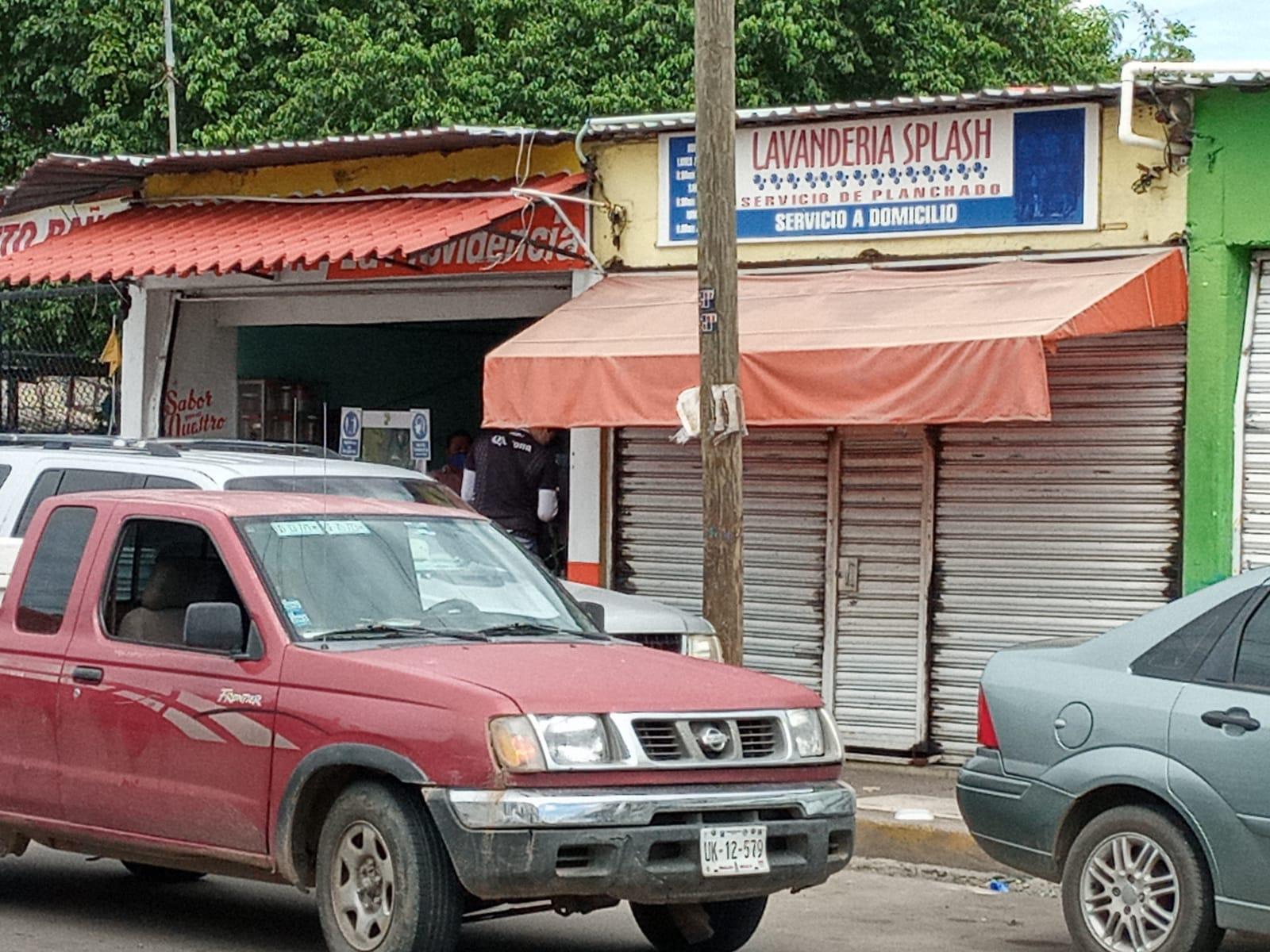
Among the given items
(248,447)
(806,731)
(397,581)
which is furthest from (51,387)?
(806,731)

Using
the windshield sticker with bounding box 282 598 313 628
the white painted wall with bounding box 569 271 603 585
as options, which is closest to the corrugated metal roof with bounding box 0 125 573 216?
the white painted wall with bounding box 569 271 603 585

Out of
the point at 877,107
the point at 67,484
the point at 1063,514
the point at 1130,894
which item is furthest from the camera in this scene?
the point at 877,107

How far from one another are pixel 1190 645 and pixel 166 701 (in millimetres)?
3552

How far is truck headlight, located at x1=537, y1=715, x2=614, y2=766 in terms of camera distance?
6.50 meters


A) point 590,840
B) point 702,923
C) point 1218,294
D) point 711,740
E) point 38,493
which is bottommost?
point 702,923

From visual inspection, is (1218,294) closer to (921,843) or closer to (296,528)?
(921,843)

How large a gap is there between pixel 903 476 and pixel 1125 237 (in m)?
2.02

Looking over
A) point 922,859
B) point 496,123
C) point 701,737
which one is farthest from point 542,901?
point 496,123

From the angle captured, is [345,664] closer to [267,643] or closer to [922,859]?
[267,643]

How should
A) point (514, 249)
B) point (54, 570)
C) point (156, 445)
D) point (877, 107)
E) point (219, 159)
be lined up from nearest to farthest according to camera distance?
point (54, 570) → point (156, 445) → point (877, 107) → point (514, 249) → point (219, 159)

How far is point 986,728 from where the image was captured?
8023 mm

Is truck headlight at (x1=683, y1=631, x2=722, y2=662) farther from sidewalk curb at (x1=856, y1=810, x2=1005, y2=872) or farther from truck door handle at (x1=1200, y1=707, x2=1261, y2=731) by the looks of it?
truck door handle at (x1=1200, y1=707, x2=1261, y2=731)

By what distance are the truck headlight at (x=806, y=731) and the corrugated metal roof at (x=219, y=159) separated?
7.58 meters

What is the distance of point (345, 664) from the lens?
6875 mm
